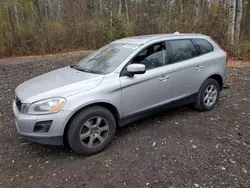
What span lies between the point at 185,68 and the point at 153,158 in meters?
1.75

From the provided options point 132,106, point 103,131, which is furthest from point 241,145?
point 103,131

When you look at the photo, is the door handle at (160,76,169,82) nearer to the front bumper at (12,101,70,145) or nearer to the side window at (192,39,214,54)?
the side window at (192,39,214,54)

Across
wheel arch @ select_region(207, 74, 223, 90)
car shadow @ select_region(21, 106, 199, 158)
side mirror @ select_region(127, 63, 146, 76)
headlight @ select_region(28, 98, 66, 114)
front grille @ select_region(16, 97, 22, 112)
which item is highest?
side mirror @ select_region(127, 63, 146, 76)

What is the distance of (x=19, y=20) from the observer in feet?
43.8

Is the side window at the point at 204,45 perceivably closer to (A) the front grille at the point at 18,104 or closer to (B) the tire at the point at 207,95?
(B) the tire at the point at 207,95

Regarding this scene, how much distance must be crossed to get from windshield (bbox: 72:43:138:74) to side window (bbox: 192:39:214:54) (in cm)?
141

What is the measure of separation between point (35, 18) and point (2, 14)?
69.9 inches

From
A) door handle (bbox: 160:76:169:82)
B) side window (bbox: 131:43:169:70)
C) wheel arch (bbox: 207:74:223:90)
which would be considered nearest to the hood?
side window (bbox: 131:43:169:70)

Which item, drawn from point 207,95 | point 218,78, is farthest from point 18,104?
point 218,78

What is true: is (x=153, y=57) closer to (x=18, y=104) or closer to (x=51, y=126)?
(x=51, y=126)

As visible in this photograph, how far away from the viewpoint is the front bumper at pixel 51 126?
286 cm

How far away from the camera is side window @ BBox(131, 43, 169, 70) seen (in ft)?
A: 12.0

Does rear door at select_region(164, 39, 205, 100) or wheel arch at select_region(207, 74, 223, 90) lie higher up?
rear door at select_region(164, 39, 205, 100)

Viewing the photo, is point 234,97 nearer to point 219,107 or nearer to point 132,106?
point 219,107
